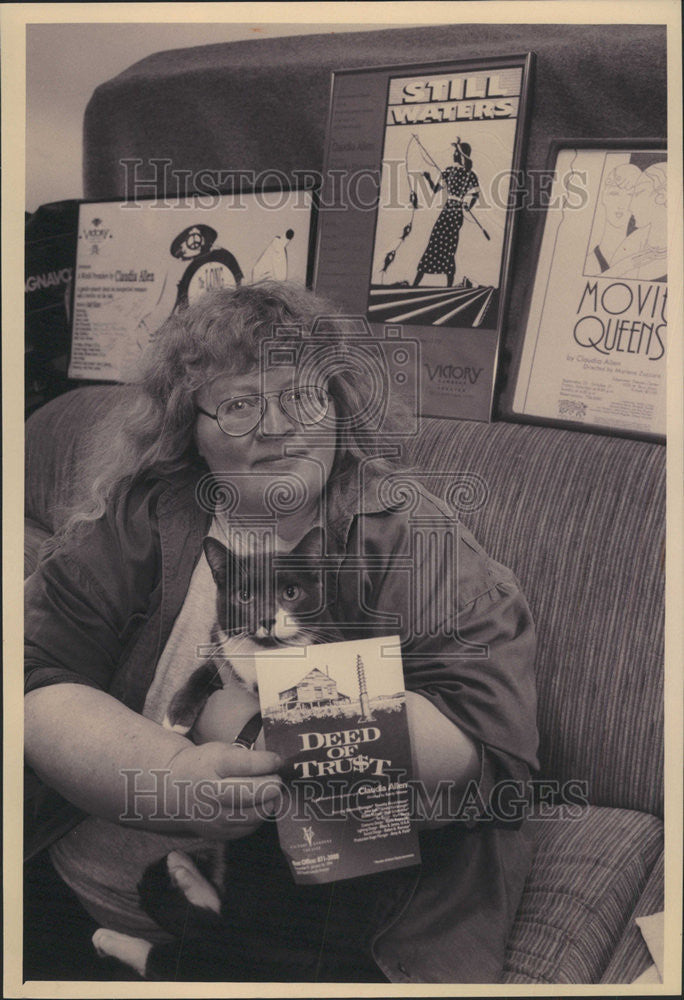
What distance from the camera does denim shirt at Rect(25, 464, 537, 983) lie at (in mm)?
927

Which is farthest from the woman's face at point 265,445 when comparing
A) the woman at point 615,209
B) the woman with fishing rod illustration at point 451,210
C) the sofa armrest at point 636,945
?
the sofa armrest at point 636,945

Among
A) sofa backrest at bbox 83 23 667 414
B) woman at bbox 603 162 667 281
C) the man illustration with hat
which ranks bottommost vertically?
the man illustration with hat

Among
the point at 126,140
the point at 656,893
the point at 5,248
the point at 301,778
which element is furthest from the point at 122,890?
the point at 126,140

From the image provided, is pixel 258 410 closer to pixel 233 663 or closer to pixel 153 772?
pixel 233 663

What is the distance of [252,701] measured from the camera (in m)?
0.94

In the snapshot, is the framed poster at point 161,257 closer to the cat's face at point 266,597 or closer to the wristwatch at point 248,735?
the cat's face at point 266,597

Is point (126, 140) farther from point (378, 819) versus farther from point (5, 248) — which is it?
point (378, 819)

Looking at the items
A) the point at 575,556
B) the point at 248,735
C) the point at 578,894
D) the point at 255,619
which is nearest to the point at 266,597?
the point at 255,619

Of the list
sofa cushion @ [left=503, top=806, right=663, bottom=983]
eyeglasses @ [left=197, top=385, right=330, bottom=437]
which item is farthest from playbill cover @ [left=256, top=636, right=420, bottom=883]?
eyeglasses @ [left=197, top=385, right=330, bottom=437]

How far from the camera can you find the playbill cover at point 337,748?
935mm

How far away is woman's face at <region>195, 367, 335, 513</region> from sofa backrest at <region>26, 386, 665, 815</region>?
4.6 inches

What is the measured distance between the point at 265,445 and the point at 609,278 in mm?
418

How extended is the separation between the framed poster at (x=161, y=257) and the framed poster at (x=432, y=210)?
0.15 ft

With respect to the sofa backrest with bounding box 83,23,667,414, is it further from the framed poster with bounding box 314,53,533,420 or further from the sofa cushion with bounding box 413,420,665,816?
the sofa cushion with bounding box 413,420,665,816
